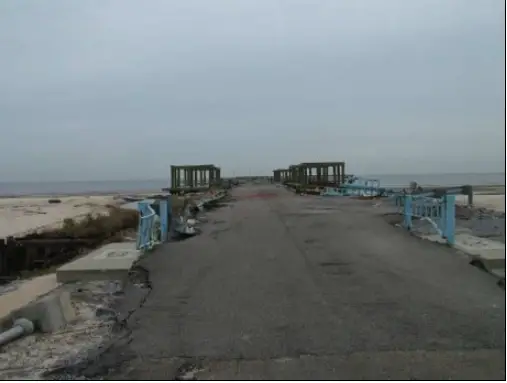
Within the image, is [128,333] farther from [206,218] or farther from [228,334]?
[206,218]

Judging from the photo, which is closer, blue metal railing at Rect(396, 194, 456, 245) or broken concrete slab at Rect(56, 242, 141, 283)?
broken concrete slab at Rect(56, 242, 141, 283)

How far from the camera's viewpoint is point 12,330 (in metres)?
5.88

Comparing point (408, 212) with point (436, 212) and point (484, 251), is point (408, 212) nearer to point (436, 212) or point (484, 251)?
point (436, 212)

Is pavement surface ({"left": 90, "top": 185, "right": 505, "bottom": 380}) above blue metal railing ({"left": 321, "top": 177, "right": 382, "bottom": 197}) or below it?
below

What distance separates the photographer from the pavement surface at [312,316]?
467 centimetres

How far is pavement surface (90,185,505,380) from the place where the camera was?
4.67 m

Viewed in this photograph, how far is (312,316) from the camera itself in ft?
20.1

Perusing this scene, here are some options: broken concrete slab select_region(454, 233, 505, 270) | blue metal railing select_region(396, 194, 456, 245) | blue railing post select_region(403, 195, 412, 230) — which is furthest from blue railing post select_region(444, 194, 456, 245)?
blue railing post select_region(403, 195, 412, 230)

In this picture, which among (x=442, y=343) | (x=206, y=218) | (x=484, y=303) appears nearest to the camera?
(x=442, y=343)

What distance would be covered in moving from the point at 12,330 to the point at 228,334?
8.07 feet

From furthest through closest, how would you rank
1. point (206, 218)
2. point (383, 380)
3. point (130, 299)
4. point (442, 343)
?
1. point (206, 218)
2. point (130, 299)
3. point (442, 343)
4. point (383, 380)

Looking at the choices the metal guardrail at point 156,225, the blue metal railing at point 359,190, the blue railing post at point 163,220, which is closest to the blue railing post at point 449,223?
the metal guardrail at point 156,225

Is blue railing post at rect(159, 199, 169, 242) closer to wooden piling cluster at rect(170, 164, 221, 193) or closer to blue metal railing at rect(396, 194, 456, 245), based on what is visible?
blue metal railing at rect(396, 194, 456, 245)

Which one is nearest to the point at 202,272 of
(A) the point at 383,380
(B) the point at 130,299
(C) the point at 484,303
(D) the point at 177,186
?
(B) the point at 130,299
